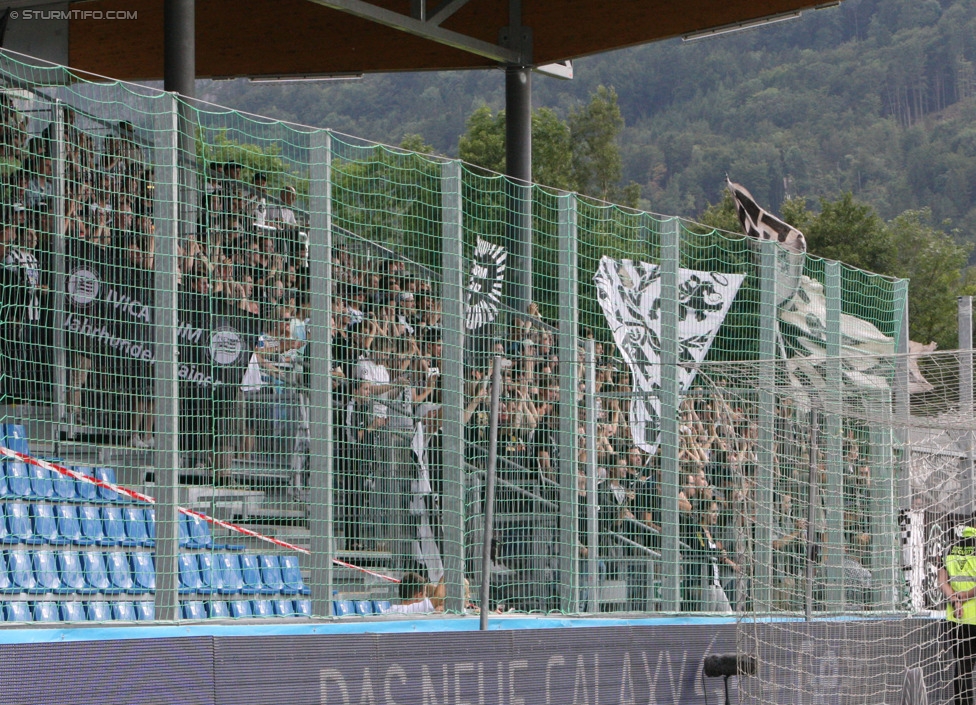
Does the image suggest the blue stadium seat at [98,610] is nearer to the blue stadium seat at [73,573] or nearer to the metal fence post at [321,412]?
the blue stadium seat at [73,573]

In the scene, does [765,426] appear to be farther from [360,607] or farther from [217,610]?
[217,610]

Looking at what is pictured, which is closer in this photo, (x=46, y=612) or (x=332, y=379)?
(x=46, y=612)

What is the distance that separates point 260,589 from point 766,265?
5.22m

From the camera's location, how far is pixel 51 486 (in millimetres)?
7152

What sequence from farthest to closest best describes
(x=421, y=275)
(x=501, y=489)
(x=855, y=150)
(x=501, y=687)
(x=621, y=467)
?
(x=855, y=150)
(x=621, y=467)
(x=501, y=489)
(x=421, y=275)
(x=501, y=687)

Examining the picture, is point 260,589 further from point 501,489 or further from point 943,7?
point 943,7

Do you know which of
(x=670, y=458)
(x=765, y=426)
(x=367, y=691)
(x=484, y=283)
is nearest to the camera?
(x=367, y=691)

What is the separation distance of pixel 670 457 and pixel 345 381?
318 centimetres

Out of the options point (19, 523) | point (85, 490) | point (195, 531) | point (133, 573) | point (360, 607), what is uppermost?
point (85, 490)

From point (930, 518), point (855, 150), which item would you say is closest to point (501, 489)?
point (930, 518)

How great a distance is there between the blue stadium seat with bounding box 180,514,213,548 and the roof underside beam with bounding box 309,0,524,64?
6.95 meters

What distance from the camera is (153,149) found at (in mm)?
7043

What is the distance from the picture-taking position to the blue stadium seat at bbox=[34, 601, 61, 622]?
7129 millimetres

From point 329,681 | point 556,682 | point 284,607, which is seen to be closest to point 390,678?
point 329,681
